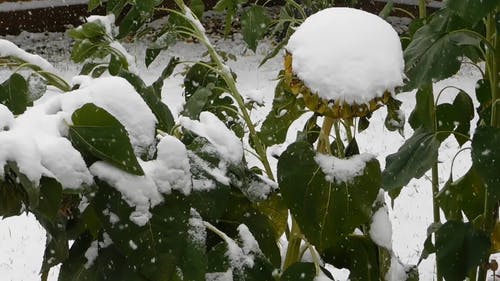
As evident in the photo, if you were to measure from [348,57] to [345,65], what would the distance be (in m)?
0.01

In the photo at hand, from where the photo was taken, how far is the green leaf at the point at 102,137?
51 cm

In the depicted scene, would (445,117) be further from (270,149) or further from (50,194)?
(270,149)

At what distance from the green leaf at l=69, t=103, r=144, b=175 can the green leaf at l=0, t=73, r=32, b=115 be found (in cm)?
16

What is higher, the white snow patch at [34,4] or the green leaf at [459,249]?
the green leaf at [459,249]

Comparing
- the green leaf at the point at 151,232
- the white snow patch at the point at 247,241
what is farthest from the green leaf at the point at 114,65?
the green leaf at the point at 151,232

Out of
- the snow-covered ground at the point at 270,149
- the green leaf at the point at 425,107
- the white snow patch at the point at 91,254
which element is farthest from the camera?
the snow-covered ground at the point at 270,149

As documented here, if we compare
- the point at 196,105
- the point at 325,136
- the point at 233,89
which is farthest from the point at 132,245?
the point at 233,89

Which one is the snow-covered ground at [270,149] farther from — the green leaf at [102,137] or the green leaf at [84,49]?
the green leaf at [102,137]

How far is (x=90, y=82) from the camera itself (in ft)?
2.06

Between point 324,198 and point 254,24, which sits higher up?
point 324,198

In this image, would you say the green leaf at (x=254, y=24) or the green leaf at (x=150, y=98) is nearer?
the green leaf at (x=150, y=98)

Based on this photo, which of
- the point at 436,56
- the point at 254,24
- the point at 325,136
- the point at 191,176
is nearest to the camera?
the point at 191,176

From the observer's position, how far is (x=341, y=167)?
64 cm

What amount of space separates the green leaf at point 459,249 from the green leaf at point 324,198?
0.53m
